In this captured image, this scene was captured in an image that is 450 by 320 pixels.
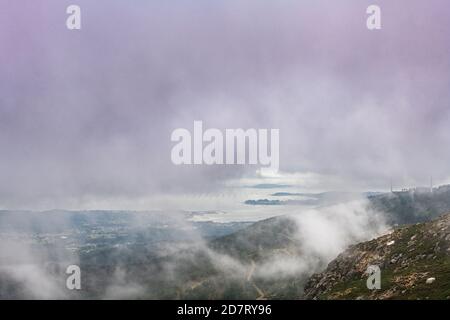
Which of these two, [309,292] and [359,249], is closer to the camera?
[309,292]

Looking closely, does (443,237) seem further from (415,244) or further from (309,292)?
(309,292)
